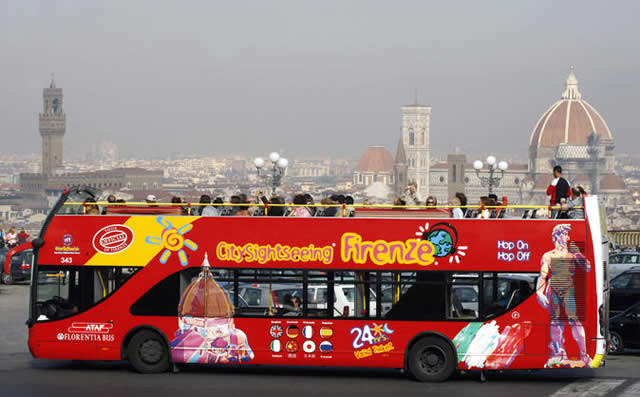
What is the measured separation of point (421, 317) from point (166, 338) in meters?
3.11

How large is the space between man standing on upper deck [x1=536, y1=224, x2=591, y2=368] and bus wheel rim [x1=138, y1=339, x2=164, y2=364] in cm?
464

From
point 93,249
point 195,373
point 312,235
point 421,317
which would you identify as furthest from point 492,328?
point 93,249

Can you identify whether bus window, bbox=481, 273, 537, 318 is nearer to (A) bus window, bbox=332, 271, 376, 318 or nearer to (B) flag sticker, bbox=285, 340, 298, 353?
(A) bus window, bbox=332, 271, 376, 318

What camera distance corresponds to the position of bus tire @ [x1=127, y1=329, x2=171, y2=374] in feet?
45.2

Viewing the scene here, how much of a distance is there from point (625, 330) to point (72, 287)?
8037mm

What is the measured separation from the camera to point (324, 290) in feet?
44.1

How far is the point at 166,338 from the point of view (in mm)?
13727

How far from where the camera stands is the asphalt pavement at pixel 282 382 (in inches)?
491

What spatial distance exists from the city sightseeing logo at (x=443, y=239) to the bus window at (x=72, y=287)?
12.0 ft

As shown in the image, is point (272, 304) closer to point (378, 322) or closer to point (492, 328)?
point (378, 322)

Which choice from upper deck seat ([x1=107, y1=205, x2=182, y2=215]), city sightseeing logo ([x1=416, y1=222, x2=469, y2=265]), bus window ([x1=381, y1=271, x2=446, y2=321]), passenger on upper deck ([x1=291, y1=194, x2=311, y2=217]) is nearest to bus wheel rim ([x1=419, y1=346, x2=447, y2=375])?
bus window ([x1=381, y1=271, x2=446, y2=321])

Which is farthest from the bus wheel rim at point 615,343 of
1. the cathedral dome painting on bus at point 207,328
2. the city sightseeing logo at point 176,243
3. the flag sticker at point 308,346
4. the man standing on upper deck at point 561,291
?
the city sightseeing logo at point 176,243

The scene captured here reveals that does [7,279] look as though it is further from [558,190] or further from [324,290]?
[558,190]

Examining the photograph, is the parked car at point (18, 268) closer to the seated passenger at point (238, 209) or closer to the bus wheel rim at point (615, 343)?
the seated passenger at point (238, 209)
